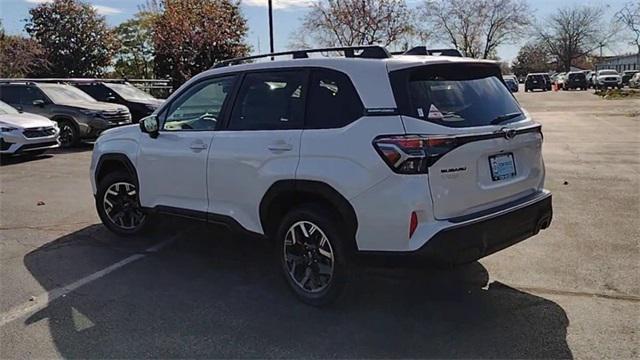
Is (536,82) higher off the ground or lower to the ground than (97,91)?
higher

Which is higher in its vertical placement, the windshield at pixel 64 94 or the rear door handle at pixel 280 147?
the windshield at pixel 64 94

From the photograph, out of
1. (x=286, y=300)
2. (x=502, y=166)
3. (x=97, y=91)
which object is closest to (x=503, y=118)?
(x=502, y=166)

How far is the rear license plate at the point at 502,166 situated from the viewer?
3980 mm

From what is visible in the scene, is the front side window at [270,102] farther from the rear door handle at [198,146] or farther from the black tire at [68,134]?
the black tire at [68,134]

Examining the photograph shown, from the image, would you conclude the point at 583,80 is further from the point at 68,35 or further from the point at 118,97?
the point at 118,97

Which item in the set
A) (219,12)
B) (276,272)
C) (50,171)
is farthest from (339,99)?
(219,12)

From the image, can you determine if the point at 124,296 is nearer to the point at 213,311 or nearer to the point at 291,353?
the point at 213,311

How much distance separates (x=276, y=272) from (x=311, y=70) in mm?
1782

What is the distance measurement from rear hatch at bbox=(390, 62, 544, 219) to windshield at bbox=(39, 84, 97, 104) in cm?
1323

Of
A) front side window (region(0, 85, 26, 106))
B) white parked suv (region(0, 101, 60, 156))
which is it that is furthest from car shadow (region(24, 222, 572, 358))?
front side window (region(0, 85, 26, 106))

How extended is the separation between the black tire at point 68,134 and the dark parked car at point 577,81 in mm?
51146

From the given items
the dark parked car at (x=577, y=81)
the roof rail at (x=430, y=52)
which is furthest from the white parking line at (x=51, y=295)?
the dark parked car at (x=577, y=81)

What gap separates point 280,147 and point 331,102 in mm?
516

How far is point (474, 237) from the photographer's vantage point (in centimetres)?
375
